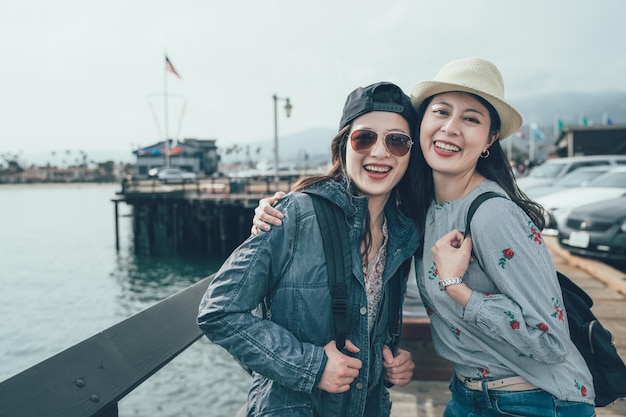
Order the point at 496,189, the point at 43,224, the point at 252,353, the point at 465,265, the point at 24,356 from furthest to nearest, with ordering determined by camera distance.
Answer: the point at 43,224 → the point at 24,356 → the point at 496,189 → the point at 465,265 → the point at 252,353

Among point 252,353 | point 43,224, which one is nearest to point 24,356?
point 252,353

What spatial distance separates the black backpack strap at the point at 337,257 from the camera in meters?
1.75

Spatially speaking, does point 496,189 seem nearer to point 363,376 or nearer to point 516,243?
point 516,243

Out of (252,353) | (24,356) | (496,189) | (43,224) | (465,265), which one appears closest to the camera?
(252,353)

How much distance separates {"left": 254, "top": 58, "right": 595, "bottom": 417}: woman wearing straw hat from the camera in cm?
174

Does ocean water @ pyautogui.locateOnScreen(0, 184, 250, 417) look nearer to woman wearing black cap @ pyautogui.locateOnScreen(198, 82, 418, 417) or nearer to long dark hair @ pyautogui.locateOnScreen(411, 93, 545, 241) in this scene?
woman wearing black cap @ pyautogui.locateOnScreen(198, 82, 418, 417)

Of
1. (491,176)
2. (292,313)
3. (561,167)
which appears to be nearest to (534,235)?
(491,176)

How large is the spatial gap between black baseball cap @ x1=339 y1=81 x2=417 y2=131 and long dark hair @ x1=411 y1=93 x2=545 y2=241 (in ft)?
0.56

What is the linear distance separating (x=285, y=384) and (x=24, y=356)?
48.7ft

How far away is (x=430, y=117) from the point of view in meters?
2.10

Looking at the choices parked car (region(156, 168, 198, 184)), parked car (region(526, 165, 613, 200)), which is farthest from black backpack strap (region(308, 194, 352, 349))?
parked car (region(156, 168, 198, 184))

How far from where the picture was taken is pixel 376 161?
6.62ft

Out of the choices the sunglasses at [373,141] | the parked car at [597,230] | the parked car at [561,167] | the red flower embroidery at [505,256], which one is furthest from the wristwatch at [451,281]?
the parked car at [561,167]

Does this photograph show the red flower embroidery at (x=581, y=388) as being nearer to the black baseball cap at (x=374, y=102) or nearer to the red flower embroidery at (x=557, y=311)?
the red flower embroidery at (x=557, y=311)
